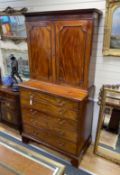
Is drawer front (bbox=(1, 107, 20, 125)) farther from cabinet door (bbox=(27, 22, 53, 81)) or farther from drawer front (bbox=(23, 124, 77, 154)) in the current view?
cabinet door (bbox=(27, 22, 53, 81))

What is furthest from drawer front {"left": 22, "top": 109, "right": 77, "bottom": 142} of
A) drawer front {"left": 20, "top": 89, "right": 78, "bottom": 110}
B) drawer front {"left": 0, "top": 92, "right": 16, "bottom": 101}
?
drawer front {"left": 0, "top": 92, "right": 16, "bottom": 101}

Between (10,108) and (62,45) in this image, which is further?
(10,108)

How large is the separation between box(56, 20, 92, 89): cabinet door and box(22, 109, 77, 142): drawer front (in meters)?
0.47

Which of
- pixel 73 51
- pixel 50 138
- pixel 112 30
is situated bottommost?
pixel 50 138

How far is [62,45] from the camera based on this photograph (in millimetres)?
1840

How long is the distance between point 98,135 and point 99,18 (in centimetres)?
147

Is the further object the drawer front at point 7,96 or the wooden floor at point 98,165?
the drawer front at point 7,96

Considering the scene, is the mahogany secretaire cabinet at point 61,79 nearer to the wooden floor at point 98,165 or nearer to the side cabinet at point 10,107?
the wooden floor at point 98,165

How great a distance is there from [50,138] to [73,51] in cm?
117

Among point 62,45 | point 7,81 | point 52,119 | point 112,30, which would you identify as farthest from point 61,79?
point 7,81

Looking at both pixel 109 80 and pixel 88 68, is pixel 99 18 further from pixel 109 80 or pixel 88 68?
pixel 109 80

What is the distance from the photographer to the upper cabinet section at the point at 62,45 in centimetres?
167

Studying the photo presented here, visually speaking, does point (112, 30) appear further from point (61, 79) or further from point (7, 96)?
point (7, 96)

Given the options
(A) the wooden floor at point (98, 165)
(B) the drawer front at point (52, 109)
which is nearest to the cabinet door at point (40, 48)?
(B) the drawer front at point (52, 109)
